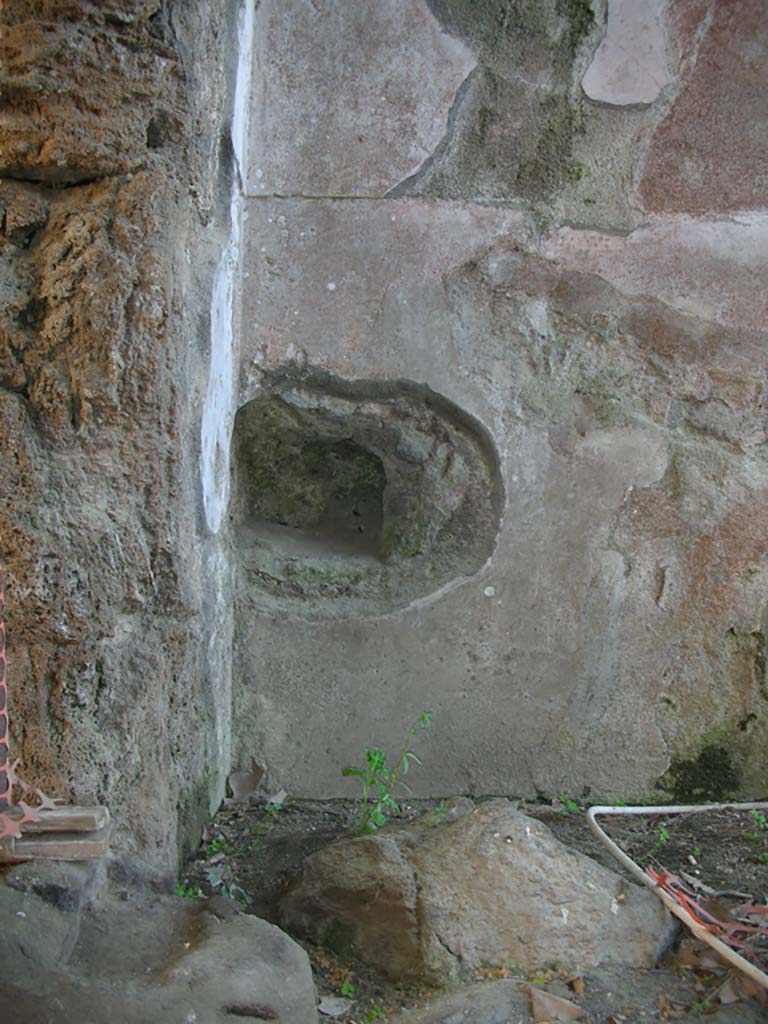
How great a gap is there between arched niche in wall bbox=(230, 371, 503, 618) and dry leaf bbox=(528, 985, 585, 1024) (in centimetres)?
92

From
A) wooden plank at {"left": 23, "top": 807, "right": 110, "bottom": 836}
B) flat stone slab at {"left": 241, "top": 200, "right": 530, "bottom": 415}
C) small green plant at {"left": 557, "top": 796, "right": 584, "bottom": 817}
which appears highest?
flat stone slab at {"left": 241, "top": 200, "right": 530, "bottom": 415}

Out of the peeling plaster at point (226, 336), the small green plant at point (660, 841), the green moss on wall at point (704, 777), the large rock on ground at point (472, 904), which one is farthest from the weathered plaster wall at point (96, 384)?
the green moss on wall at point (704, 777)

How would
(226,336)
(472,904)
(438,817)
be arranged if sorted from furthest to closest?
(226,336)
(438,817)
(472,904)

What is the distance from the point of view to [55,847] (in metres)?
1.54

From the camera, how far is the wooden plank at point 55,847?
4.96 ft

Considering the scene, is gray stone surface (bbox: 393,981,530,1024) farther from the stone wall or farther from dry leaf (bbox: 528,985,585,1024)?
the stone wall

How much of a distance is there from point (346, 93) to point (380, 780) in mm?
1575

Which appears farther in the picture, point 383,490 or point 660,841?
point 383,490

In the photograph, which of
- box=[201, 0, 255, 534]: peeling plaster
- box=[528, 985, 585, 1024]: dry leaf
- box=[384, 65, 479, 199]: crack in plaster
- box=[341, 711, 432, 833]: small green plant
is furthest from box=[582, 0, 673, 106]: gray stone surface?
box=[528, 985, 585, 1024]: dry leaf

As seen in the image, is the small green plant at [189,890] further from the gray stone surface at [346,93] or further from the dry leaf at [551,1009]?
the gray stone surface at [346,93]

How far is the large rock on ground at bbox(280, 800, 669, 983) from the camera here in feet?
5.60

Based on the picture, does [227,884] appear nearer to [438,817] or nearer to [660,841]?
[438,817]

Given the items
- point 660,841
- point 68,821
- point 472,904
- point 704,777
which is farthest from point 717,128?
point 68,821

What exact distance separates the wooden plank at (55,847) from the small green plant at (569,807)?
3.78 ft
